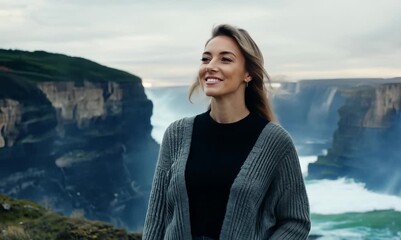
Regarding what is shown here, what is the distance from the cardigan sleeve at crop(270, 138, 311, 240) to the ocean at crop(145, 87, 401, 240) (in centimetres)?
3901

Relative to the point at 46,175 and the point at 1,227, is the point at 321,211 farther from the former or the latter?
the point at 1,227

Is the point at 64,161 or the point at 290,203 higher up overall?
the point at 290,203

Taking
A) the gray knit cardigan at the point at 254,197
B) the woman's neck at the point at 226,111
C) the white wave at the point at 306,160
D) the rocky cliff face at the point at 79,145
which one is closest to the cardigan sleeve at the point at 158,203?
the gray knit cardigan at the point at 254,197

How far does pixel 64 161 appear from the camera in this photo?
49.7 meters

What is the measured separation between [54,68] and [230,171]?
4460 cm

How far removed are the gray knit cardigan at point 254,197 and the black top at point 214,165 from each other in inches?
0.9

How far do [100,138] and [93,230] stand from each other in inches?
1910

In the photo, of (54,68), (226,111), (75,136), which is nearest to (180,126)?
(226,111)

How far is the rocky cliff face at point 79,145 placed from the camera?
43.3 metres

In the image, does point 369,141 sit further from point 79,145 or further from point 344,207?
point 79,145

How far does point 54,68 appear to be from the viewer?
4512 centimetres

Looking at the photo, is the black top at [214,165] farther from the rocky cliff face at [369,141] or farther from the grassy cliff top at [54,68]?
the rocky cliff face at [369,141]

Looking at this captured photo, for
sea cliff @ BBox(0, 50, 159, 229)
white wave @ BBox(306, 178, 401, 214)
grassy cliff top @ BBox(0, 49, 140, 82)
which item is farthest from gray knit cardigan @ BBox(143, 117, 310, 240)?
white wave @ BBox(306, 178, 401, 214)

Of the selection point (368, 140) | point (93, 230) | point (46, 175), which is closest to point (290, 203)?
point (93, 230)
